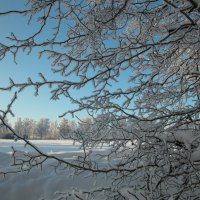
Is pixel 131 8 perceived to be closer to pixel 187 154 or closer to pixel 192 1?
pixel 192 1

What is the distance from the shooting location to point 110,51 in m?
2.97

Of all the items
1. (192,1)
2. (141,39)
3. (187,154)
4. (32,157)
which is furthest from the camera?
(141,39)

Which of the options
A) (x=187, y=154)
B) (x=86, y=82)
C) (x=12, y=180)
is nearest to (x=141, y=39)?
(x=86, y=82)

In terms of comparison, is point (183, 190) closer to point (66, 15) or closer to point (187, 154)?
point (187, 154)

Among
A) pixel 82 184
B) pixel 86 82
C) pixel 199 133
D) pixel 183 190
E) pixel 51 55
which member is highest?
pixel 51 55

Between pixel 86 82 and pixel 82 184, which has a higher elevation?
pixel 86 82

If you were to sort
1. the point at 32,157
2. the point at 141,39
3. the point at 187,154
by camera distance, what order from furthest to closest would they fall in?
1. the point at 141,39
2. the point at 187,154
3. the point at 32,157

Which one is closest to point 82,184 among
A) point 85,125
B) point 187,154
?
point 85,125

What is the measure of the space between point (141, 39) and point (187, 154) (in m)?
1.18

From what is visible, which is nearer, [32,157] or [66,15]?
[32,157]

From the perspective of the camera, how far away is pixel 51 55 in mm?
2943

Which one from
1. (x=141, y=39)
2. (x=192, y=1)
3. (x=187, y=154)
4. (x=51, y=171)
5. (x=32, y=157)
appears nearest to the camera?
(x=192, y=1)

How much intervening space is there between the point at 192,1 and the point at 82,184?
492 centimetres

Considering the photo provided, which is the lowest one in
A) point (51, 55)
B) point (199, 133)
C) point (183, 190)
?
point (183, 190)
